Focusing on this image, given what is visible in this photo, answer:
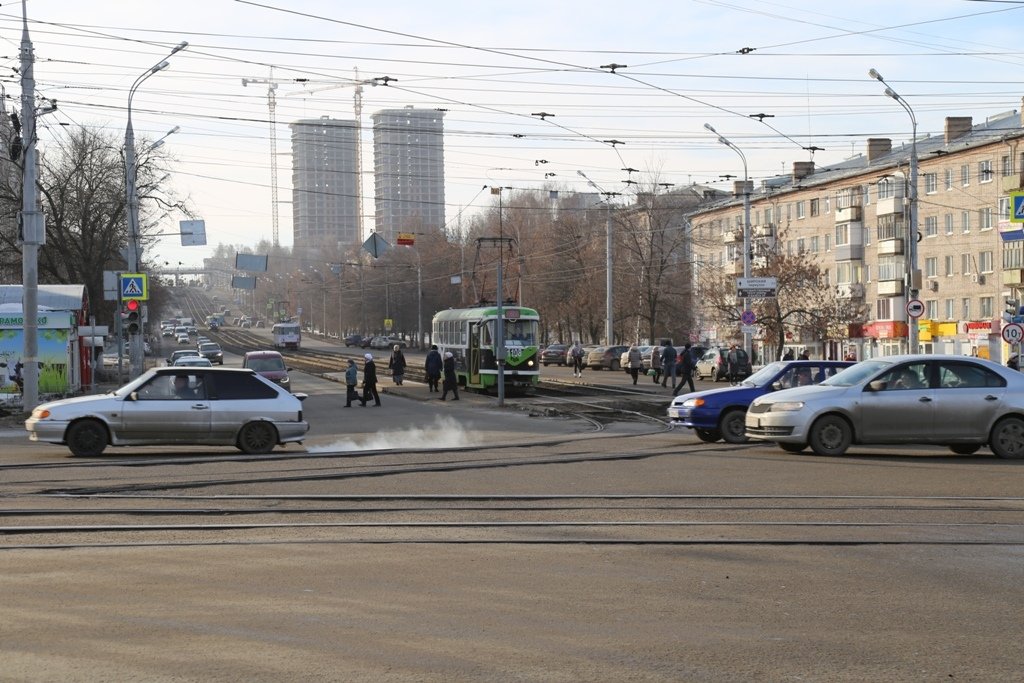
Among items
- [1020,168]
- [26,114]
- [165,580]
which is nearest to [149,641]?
[165,580]

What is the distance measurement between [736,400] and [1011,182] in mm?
48607

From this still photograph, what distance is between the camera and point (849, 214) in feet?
255

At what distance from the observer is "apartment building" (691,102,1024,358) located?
65.2m

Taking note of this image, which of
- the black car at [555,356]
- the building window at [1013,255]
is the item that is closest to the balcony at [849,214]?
the building window at [1013,255]

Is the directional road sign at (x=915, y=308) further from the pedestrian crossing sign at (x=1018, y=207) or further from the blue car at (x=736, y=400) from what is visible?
the blue car at (x=736, y=400)

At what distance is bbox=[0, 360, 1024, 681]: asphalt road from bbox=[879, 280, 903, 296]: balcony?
58140 mm

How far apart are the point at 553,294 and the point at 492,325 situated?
51.4 meters

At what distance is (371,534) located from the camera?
10898 mm

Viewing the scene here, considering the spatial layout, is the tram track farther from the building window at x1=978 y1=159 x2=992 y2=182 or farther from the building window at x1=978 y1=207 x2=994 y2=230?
the building window at x1=978 y1=207 x2=994 y2=230

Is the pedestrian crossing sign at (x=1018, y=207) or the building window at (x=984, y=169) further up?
the building window at (x=984, y=169)

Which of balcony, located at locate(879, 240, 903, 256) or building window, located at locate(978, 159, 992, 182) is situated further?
balcony, located at locate(879, 240, 903, 256)

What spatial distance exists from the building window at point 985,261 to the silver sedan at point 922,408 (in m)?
51.8

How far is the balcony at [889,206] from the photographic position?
72.4 m

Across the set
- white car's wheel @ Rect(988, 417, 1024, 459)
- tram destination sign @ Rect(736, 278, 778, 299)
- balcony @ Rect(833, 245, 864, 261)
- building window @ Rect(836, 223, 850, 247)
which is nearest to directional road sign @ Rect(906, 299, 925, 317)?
tram destination sign @ Rect(736, 278, 778, 299)
